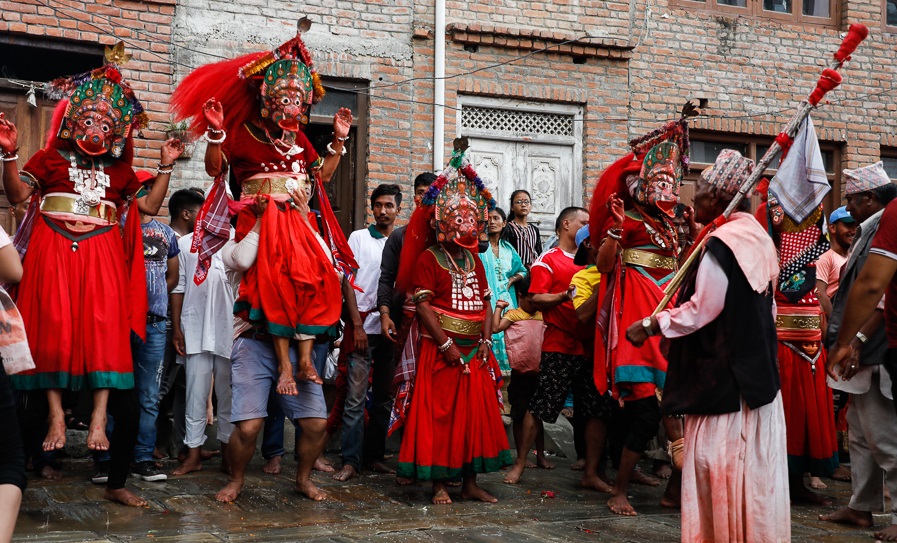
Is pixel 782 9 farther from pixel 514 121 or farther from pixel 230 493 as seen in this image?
pixel 230 493

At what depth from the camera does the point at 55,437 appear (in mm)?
6055

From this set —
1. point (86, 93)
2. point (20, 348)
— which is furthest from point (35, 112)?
point (20, 348)

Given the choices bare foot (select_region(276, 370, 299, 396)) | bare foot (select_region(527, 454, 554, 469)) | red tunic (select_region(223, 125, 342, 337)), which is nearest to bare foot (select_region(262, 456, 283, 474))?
bare foot (select_region(276, 370, 299, 396))

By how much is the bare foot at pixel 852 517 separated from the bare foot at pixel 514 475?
2.15 meters

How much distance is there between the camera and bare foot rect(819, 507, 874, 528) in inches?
253

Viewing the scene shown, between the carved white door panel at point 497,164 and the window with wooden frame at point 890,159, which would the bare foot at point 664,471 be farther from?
the window with wooden frame at point 890,159

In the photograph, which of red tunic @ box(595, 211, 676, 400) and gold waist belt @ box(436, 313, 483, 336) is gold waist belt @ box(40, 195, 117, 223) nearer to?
gold waist belt @ box(436, 313, 483, 336)

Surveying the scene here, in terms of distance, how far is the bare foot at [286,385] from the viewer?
21.5ft

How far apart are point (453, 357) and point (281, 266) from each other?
127 cm

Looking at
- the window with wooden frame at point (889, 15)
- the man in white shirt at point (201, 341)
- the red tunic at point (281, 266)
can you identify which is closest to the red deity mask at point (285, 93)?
the red tunic at point (281, 266)

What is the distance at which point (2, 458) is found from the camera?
4.11 meters

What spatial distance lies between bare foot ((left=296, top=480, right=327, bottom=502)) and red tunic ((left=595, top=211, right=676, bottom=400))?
76.8 inches

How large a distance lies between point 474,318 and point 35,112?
5.72m

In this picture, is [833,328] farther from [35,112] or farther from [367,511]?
[35,112]
